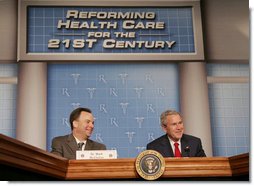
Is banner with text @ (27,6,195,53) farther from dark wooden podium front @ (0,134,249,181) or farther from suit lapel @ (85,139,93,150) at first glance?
dark wooden podium front @ (0,134,249,181)

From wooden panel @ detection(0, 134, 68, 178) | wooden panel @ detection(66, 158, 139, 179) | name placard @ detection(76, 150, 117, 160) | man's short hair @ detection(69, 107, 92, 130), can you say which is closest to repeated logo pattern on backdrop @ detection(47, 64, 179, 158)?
man's short hair @ detection(69, 107, 92, 130)

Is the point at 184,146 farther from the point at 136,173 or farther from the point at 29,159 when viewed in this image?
the point at 29,159

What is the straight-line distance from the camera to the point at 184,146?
274cm

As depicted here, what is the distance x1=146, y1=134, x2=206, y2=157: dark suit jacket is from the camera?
269 cm

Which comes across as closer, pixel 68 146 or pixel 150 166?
pixel 150 166

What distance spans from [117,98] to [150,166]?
2.22 feet

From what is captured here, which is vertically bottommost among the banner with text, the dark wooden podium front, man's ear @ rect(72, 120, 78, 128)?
the dark wooden podium front

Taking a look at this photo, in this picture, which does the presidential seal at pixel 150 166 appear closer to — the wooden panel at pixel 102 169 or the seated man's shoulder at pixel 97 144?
the wooden panel at pixel 102 169

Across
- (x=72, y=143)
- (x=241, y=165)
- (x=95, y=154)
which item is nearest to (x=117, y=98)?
(x=72, y=143)

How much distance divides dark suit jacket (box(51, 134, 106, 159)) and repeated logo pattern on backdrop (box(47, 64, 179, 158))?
0.04 m

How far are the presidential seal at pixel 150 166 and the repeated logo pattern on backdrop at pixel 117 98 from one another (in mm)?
442

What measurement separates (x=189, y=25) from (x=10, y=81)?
3.89 ft

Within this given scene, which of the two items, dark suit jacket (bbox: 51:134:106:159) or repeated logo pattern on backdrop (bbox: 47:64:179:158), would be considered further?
repeated logo pattern on backdrop (bbox: 47:64:179:158)

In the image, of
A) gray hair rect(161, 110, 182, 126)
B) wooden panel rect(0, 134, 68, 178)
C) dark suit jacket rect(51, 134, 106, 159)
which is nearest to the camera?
wooden panel rect(0, 134, 68, 178)
